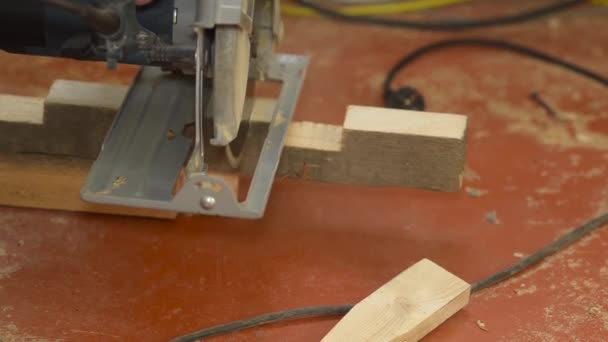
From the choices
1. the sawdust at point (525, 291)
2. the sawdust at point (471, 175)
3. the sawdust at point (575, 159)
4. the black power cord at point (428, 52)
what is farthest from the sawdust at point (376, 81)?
the sawdust at point (525, 291)

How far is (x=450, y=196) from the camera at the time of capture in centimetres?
150

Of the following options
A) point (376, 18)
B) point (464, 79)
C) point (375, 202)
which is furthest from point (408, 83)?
point (375, 202)

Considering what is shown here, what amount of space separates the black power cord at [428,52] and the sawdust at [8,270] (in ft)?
2.74

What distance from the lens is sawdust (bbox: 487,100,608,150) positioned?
1.64 metres

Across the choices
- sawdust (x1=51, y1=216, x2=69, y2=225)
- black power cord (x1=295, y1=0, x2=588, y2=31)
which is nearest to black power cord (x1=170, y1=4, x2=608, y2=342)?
black power cord (x1=295, y1=0, x2=588, y2=31)

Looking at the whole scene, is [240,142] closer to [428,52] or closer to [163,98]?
[163,98]

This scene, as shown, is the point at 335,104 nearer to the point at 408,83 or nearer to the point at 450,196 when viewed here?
the point at 408,83

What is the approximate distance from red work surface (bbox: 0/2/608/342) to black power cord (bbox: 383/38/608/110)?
52 mm

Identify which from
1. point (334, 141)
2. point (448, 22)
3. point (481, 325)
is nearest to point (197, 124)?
Result: point (334, 141)

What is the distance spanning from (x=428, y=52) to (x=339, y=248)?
76 cm

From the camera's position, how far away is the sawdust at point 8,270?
1.26 metres

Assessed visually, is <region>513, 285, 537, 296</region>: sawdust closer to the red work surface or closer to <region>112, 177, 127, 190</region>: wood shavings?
the red work surface

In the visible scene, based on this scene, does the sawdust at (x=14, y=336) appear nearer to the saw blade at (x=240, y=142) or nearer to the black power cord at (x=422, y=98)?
the black power cord at (x=422, y=98)

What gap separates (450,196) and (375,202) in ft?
0.48
